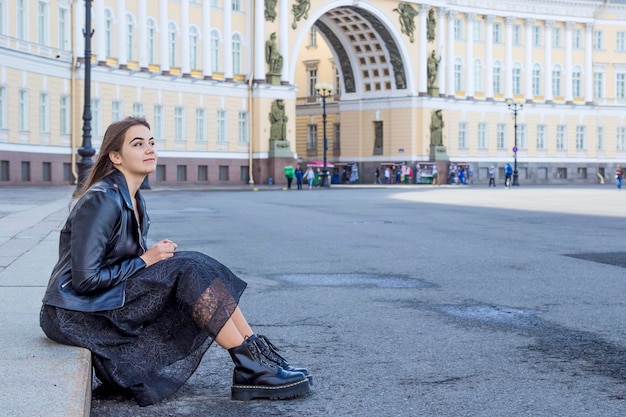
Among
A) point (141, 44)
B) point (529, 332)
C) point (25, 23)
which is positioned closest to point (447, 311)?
point (529, 332)

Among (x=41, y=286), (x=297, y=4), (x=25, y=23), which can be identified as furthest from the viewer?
(x=297, y=4)

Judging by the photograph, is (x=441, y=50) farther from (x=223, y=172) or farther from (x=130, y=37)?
(x=130, y=37)

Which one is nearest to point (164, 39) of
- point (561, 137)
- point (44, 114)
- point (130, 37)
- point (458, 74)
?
point (130, 37)

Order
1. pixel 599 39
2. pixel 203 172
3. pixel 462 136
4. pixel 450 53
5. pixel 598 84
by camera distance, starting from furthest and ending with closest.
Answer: pixel 598 84 < pixel 599 39 < pixel 462 136 < pixel 450 53 < pixel 203 172

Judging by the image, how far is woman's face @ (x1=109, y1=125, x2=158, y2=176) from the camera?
18.9 feet

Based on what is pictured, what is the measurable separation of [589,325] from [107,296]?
13.2 feet

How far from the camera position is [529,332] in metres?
7.66

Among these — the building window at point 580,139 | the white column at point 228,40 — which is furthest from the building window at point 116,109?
the building window at point 580,139

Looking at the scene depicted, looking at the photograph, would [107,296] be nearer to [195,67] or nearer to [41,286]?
[41,286]

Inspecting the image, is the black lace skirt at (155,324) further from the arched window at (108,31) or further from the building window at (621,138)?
the building window at (621,138)

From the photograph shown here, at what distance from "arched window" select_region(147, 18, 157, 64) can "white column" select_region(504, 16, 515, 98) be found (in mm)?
30788

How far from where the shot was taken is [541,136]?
269ft

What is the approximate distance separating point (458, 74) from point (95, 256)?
74377 millimetres

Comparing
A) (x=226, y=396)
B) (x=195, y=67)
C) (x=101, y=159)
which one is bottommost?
(x=226, y=396)
